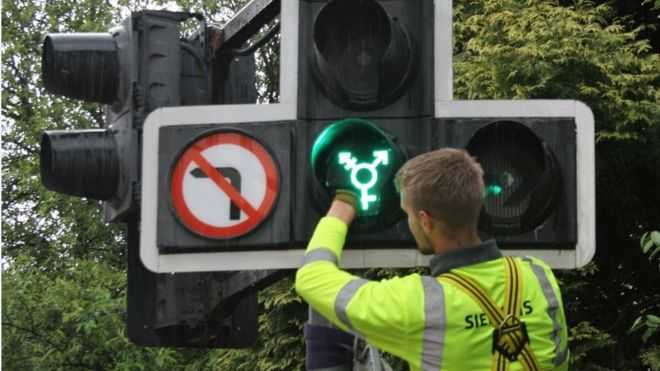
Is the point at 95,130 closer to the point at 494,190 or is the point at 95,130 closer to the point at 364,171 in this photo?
the point at 364,171

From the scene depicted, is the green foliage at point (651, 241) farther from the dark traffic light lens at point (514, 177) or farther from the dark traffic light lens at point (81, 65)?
the dark traffic light lens at point (81, 65)

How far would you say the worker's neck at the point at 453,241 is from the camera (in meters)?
3.68

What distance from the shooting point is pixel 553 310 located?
12.3 ft

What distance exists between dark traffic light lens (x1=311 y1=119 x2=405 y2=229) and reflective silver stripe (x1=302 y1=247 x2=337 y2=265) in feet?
2.19

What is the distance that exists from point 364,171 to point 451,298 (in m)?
1.02

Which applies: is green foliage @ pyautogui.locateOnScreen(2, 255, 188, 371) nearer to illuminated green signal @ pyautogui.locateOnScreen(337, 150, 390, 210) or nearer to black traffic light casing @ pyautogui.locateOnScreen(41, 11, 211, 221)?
black traffic light casing @ pyautogui.locateOnScreen(41, 11, 211, 221)

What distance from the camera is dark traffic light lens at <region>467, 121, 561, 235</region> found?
461 cm

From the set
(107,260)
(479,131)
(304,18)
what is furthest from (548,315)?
(107,260)

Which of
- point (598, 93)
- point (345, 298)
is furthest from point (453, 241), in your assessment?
point (598, 93)

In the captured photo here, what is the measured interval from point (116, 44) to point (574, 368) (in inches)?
453

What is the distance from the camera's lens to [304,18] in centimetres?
491

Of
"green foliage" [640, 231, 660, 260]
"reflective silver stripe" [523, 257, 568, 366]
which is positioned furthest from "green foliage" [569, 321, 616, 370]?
"reflective silver stripe" [523, 257, 568, 366]

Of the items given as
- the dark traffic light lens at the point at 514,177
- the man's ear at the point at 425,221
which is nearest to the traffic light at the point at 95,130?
the dark traffic light lens at the point at 514,177

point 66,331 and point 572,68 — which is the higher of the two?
point 572,68
